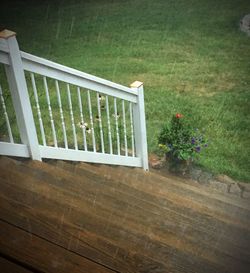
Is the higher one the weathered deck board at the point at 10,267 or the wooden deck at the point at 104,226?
the weathered deck board at the point at 10,267

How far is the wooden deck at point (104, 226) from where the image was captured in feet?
5.08

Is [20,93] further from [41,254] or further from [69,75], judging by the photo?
[41,254]

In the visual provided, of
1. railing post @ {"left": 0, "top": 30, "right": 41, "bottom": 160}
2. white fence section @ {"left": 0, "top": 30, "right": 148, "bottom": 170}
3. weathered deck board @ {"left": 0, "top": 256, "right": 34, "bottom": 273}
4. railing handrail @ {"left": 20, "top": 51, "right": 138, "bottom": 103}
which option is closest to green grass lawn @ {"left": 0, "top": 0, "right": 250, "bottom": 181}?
white fence section @ {"left": 0, "top": 30, "right": 148, "bottom": 170}

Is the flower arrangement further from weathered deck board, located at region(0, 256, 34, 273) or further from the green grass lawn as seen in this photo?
weathered deck board, located at region(0, 256, 34, 273)

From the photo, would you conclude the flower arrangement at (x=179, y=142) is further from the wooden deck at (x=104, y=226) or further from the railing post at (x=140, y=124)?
the wooden deck at (x=104, y=226)

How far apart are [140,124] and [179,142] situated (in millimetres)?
660

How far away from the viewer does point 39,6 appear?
216 inches

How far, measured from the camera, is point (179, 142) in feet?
10.9

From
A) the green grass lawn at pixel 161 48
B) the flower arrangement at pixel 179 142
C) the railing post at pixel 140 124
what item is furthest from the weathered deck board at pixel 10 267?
the green grass lawn at pixel 161 48

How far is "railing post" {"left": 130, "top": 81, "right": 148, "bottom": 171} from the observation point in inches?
102

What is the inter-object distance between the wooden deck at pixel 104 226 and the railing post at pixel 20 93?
13 centimetres

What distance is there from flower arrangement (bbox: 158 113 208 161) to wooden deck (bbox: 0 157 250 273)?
0.69 meters

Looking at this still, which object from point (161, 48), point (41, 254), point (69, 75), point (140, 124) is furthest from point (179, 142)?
point (161, 48)

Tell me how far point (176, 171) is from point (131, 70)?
199cm
